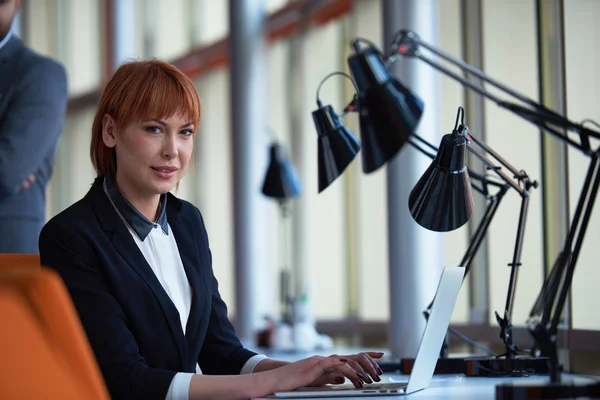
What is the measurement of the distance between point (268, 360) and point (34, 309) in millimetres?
956

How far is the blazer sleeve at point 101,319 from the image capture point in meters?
1.68

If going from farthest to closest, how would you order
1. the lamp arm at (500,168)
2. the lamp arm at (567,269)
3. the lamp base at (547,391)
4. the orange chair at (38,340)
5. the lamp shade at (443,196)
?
the lamp arm at (500,168) → the lamp shade at (443,196) → the lamp arm at (567,269) → the lamp base at (547,391) → the orange chair at (38,340)

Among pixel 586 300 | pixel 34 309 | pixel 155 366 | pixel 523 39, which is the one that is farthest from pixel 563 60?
pixel 34 309

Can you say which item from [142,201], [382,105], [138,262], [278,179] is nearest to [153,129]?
[142,201]

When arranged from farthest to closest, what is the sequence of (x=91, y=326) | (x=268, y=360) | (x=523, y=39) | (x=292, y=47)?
(x=292, y=47)
(x=523, y=39)
(x=268, y=360)
(x=91, y=326)

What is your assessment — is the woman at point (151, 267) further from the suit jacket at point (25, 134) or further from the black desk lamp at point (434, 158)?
the suit jacket at point (25, 134)

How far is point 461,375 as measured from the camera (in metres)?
2.10

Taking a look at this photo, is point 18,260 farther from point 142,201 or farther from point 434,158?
point 434,158

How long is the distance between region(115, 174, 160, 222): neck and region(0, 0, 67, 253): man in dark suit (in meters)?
0.67

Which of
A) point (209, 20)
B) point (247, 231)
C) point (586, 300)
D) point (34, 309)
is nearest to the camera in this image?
point (34, 309)

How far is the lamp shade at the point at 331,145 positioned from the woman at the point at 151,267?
34cm

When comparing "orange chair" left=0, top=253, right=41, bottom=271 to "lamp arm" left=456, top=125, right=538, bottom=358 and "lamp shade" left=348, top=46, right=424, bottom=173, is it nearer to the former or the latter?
"lamp shade" left=348, top=46, right=424, bottom=173

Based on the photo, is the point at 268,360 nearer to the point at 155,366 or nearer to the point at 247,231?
the point at 155,366

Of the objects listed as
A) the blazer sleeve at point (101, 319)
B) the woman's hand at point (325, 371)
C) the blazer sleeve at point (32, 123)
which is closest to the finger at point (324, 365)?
the woman's hand at point (325, 371)
